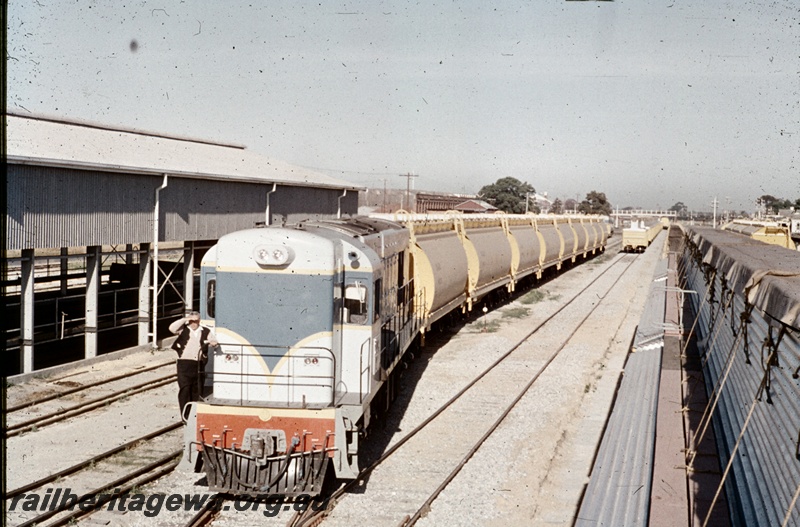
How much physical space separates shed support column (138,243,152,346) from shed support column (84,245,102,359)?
6.16 ft

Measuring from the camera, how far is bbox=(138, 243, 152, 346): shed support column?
1955cm

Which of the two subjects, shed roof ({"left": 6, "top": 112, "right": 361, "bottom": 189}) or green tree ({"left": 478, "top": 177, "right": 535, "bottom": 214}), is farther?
green tree ({"left": 478, "top": 177, "right": 535, "bottom": 214})

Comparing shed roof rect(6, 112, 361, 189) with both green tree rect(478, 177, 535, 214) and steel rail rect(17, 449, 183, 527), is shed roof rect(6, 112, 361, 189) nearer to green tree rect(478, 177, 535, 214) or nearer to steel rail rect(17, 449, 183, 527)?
steel rail rect(17, 449, 183, 527)

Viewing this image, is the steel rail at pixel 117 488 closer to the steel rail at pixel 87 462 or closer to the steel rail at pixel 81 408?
the steel rail at pixel 87 462

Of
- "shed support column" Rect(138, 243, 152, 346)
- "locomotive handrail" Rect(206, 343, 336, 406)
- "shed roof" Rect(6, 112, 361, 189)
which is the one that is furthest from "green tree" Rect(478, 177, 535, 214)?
"locomotive handrail" Rect(206, 343, 336, 406)

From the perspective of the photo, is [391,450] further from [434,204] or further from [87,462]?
[434,204]

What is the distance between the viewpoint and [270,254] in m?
9.15

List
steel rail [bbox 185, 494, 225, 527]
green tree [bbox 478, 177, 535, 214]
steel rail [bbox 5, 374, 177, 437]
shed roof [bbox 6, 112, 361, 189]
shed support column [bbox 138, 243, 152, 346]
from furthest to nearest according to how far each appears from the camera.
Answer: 1. green tree [bbox 478, 177, 535, 214]
2. shed support column [bbox 138, 243, 152, 346]
3. shed roof [bbox 6, 112, 361, 189]
4. steel rail [bbox 5, 374, 177, 437]
5. steel rail [bbox 185, 494, 225, 527]

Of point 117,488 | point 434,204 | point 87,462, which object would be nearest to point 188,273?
point 87,462

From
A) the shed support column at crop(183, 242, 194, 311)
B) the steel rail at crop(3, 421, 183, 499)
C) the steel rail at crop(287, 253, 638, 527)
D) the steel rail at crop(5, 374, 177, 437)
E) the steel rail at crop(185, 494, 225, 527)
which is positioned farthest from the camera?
the shed support column at crop(183, 242, 194, 311)

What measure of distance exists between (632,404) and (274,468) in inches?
317

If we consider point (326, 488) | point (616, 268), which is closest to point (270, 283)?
point (326, 488)

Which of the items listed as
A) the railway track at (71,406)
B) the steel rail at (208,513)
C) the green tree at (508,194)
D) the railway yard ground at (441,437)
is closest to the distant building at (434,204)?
the green tree at (508,194)

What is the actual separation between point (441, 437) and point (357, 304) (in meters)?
3.67
